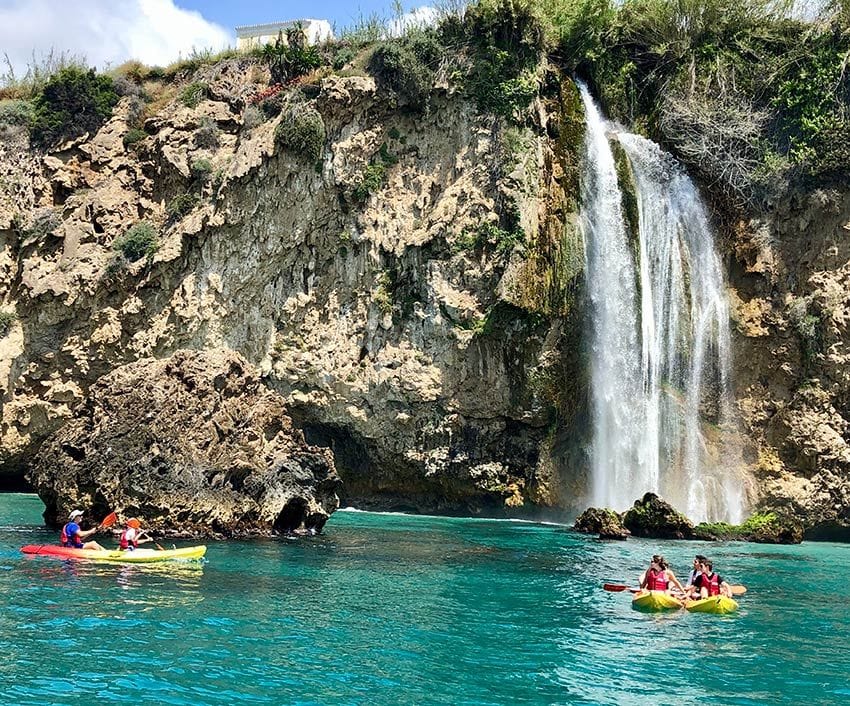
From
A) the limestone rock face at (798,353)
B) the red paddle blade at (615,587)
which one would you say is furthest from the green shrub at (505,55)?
the red paddle blade at (615,587)

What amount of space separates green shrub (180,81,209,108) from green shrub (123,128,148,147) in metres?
2.35

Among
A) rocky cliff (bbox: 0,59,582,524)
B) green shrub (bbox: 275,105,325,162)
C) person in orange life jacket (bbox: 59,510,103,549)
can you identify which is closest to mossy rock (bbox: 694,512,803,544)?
rocky cliff (bbox: 0,59,582,524)

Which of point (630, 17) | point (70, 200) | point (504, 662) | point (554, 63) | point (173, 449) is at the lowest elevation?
point (504, 662)

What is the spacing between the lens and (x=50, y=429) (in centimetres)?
3653

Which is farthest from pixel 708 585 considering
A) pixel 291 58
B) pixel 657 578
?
pixel 291 58

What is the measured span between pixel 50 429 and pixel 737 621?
2916cm

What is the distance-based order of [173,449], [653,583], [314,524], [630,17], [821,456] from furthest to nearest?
[630,17]
[821,456]
[314,524]
[173,449]
[653,583]

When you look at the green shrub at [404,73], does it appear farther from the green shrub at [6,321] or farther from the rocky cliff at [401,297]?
the green shrub at [6,321]

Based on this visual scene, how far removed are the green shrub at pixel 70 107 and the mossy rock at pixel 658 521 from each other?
97.9 ft

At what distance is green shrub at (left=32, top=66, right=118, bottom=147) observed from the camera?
41719 mm

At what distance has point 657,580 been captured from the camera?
16.8 metres

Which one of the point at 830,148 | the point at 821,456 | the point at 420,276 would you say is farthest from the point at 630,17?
the point at 821,456

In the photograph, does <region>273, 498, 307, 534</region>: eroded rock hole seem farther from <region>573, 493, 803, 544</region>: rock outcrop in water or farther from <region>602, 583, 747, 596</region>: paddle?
<region>602, 583, 747, 596</region>: paddle

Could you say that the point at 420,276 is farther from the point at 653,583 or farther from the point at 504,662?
the point at 504,662
